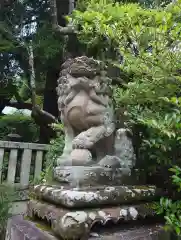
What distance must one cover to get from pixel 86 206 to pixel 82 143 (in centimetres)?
31

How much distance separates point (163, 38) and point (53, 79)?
167 inches

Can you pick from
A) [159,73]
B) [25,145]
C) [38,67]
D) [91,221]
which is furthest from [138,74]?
[38,67]

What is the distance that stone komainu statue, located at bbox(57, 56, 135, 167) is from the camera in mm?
1253

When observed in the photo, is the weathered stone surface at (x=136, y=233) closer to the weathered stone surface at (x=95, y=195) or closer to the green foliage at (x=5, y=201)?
the weathered stone surface at (x=95, y=195)

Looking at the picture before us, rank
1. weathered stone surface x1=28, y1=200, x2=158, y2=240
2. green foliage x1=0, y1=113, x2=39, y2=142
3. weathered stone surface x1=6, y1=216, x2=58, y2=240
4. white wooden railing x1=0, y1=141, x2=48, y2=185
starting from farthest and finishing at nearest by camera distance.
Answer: green foliage x1=0, y1=113, x2=39, y2=142
white wooden railing x1=0, y1=141, x2=48, y2=185
weathered stone surface x1=6, y1=216, x2=58, y2=240
weathered stone surface x1=28, y1=200, x2=158, y2=240

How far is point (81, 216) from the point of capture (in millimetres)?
978

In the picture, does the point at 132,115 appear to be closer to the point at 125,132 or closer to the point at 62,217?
the point at 125,132

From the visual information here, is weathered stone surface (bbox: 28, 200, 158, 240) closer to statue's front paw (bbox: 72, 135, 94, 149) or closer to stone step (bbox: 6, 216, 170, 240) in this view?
stone step (bbox: 6, 216, 170, 240)

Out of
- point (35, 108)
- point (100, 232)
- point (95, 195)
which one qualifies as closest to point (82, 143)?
point (95, 195)

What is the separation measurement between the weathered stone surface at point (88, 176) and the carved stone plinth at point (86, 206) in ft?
0.12

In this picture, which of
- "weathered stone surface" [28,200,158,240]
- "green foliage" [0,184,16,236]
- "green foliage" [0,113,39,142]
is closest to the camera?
"weathered stone surface" [28,200,158,240]

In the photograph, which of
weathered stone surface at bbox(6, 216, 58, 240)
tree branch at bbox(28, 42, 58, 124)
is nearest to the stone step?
weathered stone surface at bbox(6, 216, 58, 240)

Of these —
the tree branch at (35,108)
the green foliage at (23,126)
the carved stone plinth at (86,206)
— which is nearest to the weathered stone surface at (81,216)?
the carved stone plinth at (86,206)

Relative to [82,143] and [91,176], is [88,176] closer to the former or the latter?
[91,176]
